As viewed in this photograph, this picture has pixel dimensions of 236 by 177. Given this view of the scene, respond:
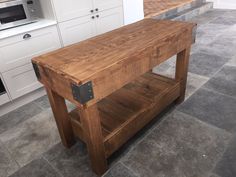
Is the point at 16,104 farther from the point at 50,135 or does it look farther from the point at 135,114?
the point at 135,114

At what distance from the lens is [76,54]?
4.88 ft

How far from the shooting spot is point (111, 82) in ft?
Result: 4.39

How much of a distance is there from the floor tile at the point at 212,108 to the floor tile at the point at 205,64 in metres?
0.49

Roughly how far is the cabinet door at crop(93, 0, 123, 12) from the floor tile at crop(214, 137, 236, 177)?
7.07ft

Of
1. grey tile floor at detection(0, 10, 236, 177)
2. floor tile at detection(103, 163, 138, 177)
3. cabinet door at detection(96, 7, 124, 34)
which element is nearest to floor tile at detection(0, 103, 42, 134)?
grey tile floor at detection(0, 10, 236, 177)

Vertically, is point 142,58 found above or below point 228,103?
above

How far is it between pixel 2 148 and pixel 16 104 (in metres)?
0.65

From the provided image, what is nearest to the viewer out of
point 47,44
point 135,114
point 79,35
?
point 135,114

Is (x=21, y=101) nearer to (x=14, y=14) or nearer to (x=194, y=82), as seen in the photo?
(x=14, y=14)

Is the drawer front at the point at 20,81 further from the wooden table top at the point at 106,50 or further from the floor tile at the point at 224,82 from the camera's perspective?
the floor tile at the point at 224,82

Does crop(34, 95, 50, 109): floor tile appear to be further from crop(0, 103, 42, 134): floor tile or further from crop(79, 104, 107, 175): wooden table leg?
crop(79, 104, 107, 175): wooden table leg

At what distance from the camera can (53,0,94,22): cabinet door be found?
2395 mm

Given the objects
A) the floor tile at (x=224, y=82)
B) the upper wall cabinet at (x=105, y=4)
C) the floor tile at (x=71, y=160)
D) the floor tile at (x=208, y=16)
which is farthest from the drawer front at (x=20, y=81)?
the floor tile at (x=208, y=16)

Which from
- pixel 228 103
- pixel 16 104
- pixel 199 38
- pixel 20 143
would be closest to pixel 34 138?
pixel 20 143
